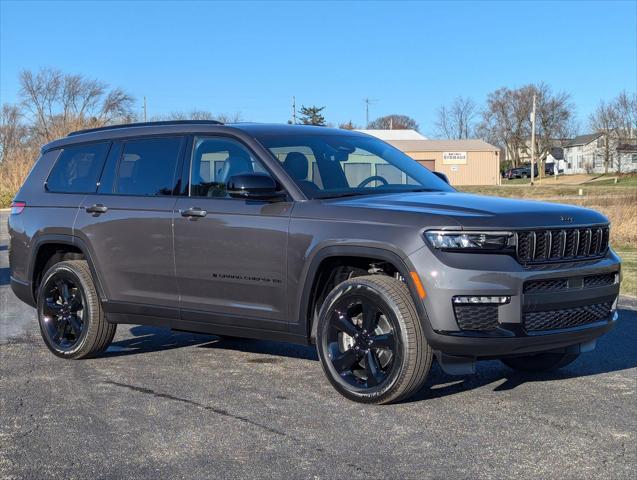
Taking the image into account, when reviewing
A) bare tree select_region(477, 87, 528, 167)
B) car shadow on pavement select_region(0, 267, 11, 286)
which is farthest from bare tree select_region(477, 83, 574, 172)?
car shadow on pavement select_region(0, 267, 11, 286)

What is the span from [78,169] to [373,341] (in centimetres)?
340

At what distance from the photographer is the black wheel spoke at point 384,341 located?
17.2 feet

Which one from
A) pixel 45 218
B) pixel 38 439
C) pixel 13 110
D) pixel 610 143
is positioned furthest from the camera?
pixel 610 143

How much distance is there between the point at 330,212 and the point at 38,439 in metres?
2.25

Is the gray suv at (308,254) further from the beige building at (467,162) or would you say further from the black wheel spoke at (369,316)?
the beige building at (467,162)

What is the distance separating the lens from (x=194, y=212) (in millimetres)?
6191

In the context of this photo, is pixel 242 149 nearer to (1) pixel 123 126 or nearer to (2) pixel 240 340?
(1) pixel 123 126

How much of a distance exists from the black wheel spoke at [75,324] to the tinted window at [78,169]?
1.07m

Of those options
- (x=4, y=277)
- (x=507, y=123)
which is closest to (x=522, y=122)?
(x=507, y=123)

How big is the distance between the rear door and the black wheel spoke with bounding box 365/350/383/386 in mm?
1730

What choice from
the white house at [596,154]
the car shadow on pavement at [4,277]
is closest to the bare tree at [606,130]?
the white house at [596,154]

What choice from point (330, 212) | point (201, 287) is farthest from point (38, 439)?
point (330, 212)

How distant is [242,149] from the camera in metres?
6.22

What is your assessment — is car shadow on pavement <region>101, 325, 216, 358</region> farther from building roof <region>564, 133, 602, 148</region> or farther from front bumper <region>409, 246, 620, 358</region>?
building roof <region>564, 133, 602, 148</region>
